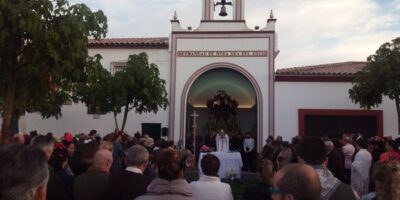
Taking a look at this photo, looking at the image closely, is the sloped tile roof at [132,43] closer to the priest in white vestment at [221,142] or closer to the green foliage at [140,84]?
the green foliage at [140,84]

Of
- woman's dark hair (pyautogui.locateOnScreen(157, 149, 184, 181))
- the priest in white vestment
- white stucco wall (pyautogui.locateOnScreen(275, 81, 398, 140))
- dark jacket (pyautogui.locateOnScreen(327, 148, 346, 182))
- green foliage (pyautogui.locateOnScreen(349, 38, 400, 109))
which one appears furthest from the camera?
white stucco wall (pyautogui.locateOnScreen(275, 81, 398, 140))

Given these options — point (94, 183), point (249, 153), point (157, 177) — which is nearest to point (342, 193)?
point (157, 177)

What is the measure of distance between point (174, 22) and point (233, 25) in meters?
2.64

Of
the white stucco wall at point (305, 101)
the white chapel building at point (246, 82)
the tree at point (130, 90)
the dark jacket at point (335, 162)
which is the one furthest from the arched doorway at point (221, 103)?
the dark jacket at point (335, 162)

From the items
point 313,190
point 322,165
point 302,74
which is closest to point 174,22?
point 302,74

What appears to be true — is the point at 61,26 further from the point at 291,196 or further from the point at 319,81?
the point at 319,81

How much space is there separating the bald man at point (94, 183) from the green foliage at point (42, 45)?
309 cm

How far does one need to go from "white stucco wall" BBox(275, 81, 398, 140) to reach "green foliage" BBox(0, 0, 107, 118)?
41.3 ft

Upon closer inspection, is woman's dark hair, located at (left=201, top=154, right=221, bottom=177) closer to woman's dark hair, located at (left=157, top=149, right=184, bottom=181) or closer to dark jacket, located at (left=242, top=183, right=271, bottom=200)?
dark jacket, located at (left=242, top=183, right=271, bottom=200)

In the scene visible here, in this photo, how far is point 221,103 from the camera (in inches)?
885

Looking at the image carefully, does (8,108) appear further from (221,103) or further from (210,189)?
(221,103)

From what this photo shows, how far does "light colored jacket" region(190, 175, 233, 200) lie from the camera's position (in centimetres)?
503

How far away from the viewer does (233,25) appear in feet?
65.7

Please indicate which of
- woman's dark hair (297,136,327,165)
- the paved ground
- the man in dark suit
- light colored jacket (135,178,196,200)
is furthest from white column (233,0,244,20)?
light colored jacket (135,178,196,200)
